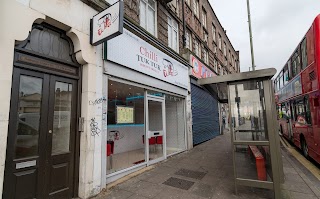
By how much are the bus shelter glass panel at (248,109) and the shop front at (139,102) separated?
3055 millimetres

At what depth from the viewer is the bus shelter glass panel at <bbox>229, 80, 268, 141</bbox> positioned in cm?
457

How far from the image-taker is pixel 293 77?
8039 millimetres

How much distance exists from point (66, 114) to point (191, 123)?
7.11m

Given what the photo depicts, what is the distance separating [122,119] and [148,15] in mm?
4812

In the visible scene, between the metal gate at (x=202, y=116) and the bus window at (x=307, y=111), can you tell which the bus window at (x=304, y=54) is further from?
the metal gate at (x=202, y=116)

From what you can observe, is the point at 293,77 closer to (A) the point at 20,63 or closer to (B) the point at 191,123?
(B) the point at 191,123

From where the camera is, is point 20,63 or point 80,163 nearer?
point 20,63

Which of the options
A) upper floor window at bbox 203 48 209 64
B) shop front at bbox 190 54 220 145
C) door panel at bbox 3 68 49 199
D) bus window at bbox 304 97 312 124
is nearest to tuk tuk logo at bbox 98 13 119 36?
door panel at bbox 3 68 49 199

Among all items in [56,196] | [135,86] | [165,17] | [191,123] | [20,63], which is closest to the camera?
[20,63]

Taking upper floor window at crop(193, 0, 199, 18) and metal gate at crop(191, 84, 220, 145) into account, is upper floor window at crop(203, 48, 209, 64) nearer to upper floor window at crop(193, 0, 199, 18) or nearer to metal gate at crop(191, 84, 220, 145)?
upper floor window at crop(193, 0, 199, 18)

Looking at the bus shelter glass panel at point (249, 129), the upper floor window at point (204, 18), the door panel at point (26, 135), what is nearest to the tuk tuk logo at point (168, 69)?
the bus shelter glass panel at point (249, 129)

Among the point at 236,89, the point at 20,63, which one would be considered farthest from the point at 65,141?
the point at 236,89

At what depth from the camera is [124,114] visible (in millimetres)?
6047

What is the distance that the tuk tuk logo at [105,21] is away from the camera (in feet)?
13.4
